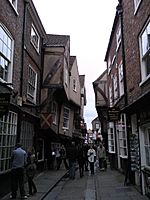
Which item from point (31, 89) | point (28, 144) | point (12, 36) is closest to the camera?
point (12, 36)

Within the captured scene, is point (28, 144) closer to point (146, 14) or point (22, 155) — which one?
point (22, 155)

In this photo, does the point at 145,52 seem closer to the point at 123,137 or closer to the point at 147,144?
the point at 147,144

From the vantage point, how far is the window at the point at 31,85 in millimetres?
14091

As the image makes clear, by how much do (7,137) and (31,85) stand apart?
493cm

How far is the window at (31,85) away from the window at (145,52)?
6.21 m

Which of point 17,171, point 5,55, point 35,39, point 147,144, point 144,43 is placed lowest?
point 17,171

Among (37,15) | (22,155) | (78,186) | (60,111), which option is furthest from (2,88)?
(60,111)

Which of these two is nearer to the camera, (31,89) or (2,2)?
(2,2)

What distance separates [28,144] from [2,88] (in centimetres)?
473

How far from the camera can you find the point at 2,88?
30.9 feet

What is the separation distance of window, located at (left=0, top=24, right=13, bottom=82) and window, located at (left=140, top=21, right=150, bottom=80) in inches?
194

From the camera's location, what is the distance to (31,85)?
47.7ft

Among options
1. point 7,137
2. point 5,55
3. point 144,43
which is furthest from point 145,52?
point 7,137

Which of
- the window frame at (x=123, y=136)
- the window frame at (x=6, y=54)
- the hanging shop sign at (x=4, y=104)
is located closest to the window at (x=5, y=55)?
the window frame at (x=6, y=54)
